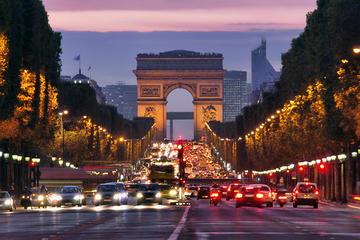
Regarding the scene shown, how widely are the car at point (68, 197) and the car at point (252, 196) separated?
12.7 metres

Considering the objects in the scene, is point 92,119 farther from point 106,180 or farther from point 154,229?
point 154,229

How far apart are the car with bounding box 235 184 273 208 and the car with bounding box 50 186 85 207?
41.6 feet

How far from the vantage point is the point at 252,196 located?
64.4 m

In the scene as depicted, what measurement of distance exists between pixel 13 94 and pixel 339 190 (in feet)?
90.5

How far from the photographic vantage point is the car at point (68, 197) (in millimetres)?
69812

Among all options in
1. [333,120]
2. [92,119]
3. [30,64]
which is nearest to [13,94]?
[30,64]

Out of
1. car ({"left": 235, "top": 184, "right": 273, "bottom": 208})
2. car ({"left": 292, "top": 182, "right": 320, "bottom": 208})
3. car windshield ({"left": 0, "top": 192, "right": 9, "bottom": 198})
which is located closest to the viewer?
car windshield ({"left": 0, "top": 192, "right": 9, "bottom": 198})

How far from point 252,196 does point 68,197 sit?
1410 centimetres

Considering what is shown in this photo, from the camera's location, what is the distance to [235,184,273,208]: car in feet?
209

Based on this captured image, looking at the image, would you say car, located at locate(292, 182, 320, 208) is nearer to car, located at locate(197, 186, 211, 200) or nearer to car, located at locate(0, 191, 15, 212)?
car, located at locate(0, 191, 15, 212)

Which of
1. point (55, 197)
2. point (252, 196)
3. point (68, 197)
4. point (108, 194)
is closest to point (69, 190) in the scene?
point (68, 197)

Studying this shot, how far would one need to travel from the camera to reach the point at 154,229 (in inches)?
1250

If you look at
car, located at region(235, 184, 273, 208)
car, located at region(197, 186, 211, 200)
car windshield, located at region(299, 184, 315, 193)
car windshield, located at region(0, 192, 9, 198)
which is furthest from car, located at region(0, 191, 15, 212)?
car, located at region(197, 186, 211, 200)

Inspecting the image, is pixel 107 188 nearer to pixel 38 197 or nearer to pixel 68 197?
pixel 68 197
